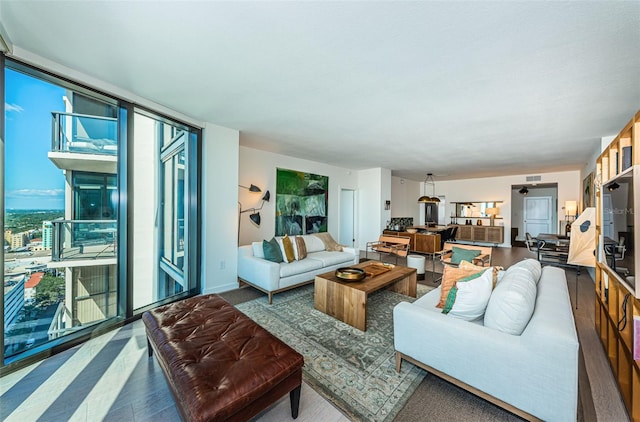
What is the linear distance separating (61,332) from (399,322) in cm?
312

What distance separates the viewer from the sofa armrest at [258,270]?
327 centimetres

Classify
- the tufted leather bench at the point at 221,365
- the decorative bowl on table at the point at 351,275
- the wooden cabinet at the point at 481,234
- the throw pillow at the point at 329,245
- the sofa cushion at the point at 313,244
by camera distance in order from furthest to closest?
the wooden cabinet at the point at 481,234
the throw pillow at the point at 329,245
the sofa cushion at the point at 313,244
the decorative bowl on table at the point at 351,275
the tufted leather bench at the point at 221,365

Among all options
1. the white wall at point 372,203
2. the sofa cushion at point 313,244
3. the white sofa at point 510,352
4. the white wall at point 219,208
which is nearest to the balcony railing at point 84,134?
the white wall at point 219,208

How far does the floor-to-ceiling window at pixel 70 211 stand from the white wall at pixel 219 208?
0.53 metres

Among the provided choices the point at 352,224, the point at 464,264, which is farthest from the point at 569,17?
the point at 352,224

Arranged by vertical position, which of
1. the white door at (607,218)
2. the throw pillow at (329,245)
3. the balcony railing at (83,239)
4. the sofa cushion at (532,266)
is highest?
the white door at (607,218)

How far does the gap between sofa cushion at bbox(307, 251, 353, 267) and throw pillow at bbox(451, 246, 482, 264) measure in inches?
68.0

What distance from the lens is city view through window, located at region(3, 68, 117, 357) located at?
6.48 ft

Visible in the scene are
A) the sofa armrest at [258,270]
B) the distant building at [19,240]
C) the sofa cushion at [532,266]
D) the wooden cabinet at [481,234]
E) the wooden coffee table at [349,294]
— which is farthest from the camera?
the wooden cabinet at [481,234]

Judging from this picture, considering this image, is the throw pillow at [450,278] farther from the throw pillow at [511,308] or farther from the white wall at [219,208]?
the white wall at [219,208]

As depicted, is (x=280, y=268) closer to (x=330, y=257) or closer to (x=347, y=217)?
(x=330, y=257)

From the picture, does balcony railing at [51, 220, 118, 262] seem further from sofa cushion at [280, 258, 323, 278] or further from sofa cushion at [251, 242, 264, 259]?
sofa cushion at [280, 258, 323, 278]

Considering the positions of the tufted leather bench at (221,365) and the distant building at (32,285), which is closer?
the tufted leather bench at (221,365)

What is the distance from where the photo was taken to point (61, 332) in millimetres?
2277
